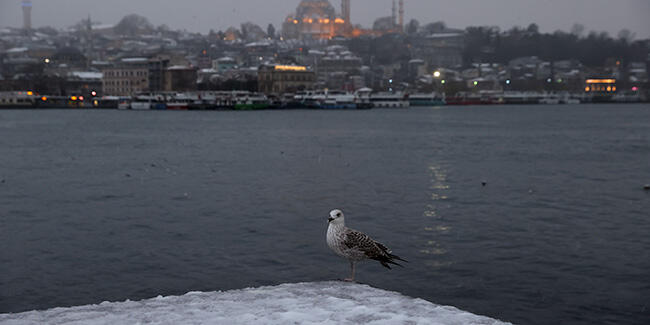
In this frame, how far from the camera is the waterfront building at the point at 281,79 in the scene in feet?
472

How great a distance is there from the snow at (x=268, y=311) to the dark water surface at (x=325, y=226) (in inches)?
145

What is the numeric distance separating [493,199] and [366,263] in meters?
9.56

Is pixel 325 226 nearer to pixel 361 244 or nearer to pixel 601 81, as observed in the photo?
pixel 361 244

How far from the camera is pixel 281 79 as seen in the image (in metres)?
144

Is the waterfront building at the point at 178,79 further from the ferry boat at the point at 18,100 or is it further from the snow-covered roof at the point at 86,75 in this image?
the ferry boat at the point at 18,100

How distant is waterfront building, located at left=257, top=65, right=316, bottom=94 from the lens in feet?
472

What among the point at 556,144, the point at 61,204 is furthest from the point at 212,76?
the point at 61,204

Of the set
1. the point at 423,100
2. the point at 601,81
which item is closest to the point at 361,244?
the point at 423,100

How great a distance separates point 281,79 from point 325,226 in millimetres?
128896

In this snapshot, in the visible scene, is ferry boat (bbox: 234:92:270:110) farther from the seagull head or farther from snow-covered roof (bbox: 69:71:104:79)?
the seagull head

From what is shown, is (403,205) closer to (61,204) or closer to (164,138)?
(61,204)

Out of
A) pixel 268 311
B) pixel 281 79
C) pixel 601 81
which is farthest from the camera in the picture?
pixel 601 81

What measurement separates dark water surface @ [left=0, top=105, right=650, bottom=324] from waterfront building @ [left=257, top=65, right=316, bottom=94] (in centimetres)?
10850

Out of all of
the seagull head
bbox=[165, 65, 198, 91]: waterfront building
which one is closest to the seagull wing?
the seagull head
